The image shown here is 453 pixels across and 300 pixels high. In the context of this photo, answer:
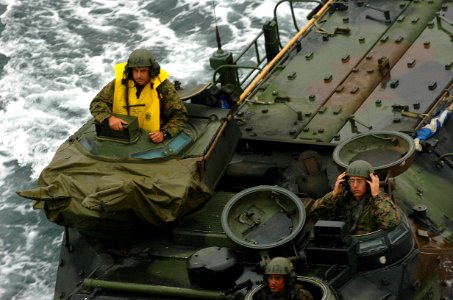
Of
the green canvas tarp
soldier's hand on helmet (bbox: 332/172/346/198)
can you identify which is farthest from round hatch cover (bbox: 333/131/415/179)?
the green canvas tarp

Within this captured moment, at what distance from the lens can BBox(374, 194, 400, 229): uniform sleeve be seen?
11109mm

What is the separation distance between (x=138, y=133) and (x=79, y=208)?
117 centimetres

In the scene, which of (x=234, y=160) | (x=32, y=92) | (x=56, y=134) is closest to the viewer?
(x=234, y=160)

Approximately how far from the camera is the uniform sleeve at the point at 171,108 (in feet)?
41.2

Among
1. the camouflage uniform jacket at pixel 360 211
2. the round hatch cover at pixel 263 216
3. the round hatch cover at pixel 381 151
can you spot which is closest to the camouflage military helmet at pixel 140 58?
the round hatch cover at pixel 263 216

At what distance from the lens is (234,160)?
44.0 ft

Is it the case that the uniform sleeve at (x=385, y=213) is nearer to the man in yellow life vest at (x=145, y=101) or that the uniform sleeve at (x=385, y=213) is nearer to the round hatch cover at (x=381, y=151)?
the round hatch cover at (x=381, y=151)

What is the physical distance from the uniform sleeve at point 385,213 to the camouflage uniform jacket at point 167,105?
2.58 meters

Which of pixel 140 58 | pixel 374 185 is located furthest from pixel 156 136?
pixel 374 185

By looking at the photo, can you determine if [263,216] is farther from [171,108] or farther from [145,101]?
[145,101]

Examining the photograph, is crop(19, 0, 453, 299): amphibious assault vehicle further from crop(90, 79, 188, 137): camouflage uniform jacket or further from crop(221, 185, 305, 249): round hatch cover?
crop(90, 79, 188, 137): camouflage uniform jacket

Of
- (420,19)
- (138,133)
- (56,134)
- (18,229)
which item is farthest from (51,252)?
(420,19)

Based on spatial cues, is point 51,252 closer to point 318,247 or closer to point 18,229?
point 18,229

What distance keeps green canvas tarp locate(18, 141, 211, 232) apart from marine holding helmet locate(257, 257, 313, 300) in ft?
6.50
